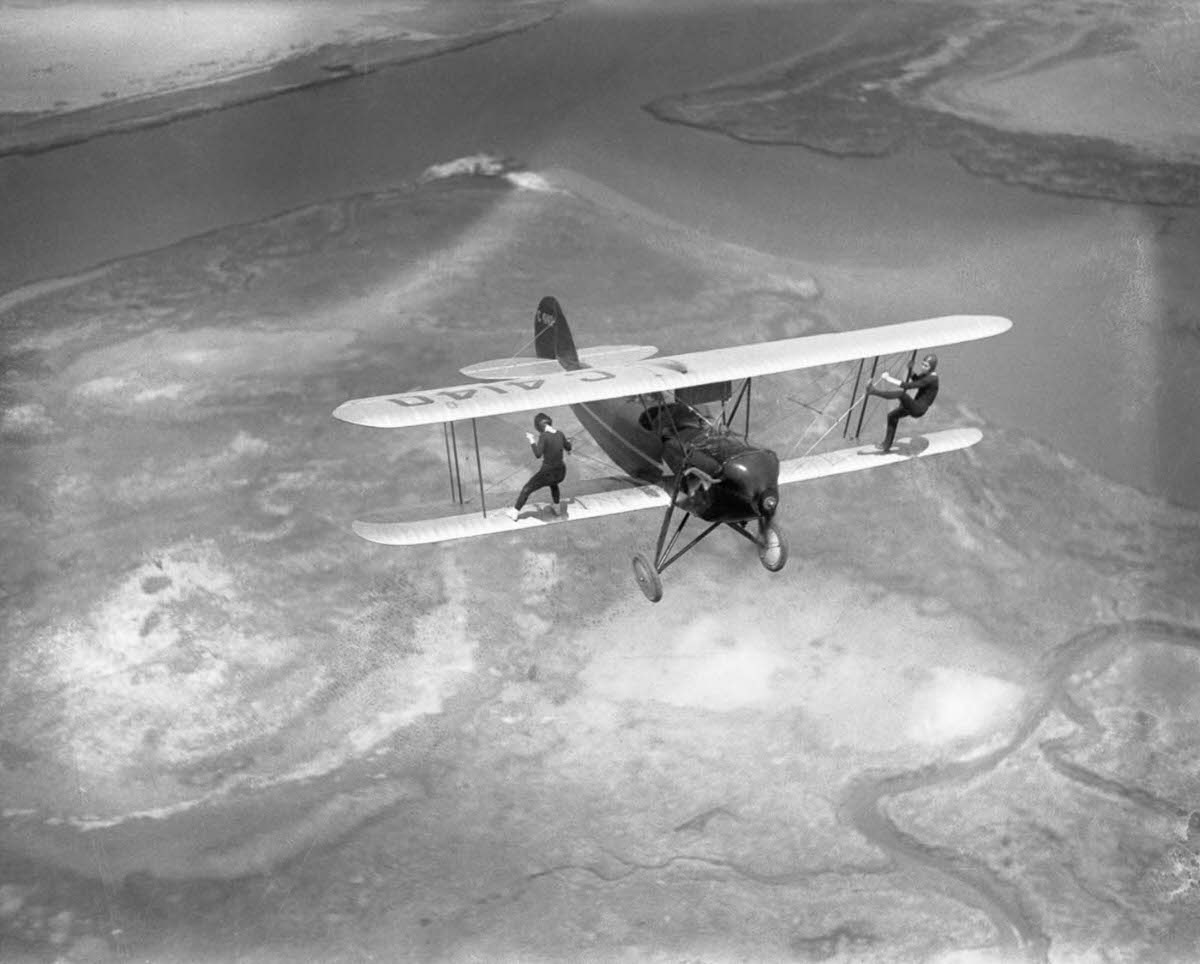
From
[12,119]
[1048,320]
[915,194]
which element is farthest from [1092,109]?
[12,119]

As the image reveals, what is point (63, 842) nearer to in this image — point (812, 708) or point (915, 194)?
point (812, 708)

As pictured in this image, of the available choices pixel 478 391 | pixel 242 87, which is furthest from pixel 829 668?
pixel 242 87

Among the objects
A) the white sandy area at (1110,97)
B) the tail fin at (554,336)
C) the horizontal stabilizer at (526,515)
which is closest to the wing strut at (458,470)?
the horizontal stabilizer at (526,515)

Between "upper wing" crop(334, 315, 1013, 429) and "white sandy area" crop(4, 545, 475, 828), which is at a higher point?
"upper wing" crop(334, 315, 1013, 429)

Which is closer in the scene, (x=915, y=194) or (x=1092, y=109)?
(x=915, y=194)

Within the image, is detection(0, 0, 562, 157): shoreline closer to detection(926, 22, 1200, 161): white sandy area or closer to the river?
the river

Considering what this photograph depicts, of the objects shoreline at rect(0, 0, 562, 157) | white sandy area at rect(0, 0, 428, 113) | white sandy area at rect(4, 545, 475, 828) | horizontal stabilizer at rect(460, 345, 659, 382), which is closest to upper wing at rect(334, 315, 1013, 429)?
horizontal stabilizer at rect(460, 345, 659, 382)

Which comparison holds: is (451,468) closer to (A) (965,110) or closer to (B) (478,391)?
(B) (478,391)
